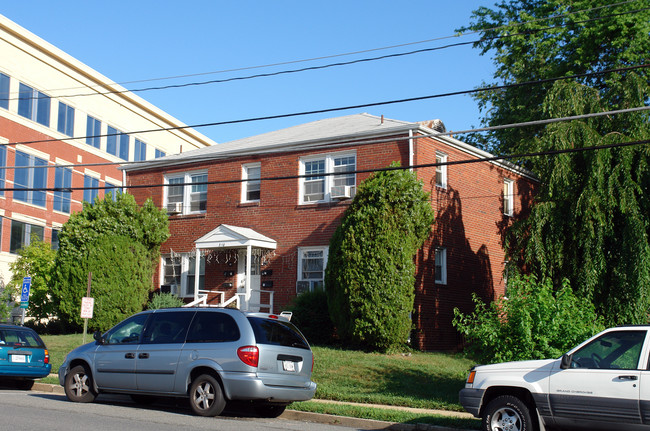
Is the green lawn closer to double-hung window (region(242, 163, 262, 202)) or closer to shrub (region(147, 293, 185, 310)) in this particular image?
shrub (region(147, 293, 185, 310))

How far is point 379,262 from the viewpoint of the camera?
19.6 metres

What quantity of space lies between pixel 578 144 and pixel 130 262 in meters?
15.4

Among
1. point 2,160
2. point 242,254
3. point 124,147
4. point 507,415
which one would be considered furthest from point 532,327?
point 124,147

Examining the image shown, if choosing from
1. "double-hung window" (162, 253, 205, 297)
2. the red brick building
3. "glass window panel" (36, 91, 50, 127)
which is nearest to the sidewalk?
the red brick building

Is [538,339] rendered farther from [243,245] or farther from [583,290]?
[243,245]

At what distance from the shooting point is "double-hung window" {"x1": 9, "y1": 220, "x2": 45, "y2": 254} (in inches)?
1563

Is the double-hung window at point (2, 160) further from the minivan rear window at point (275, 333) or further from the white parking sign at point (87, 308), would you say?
the minivan rear window at point (275, 333)

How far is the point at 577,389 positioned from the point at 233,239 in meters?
16.6

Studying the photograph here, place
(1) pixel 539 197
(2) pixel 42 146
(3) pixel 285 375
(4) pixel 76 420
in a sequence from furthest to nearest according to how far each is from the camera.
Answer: (2) pixel 42 146, (1) pixel 539 197, (3) pixel 285 375, (4) pixel 76 420

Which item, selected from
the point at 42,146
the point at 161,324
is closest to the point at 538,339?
the point at 161,324

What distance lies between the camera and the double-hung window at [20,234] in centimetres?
3969

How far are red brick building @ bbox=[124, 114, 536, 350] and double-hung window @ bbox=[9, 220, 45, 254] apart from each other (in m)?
15.7

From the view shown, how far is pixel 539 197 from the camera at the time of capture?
63.6ft

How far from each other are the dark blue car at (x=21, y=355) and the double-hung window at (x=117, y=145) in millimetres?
35400
